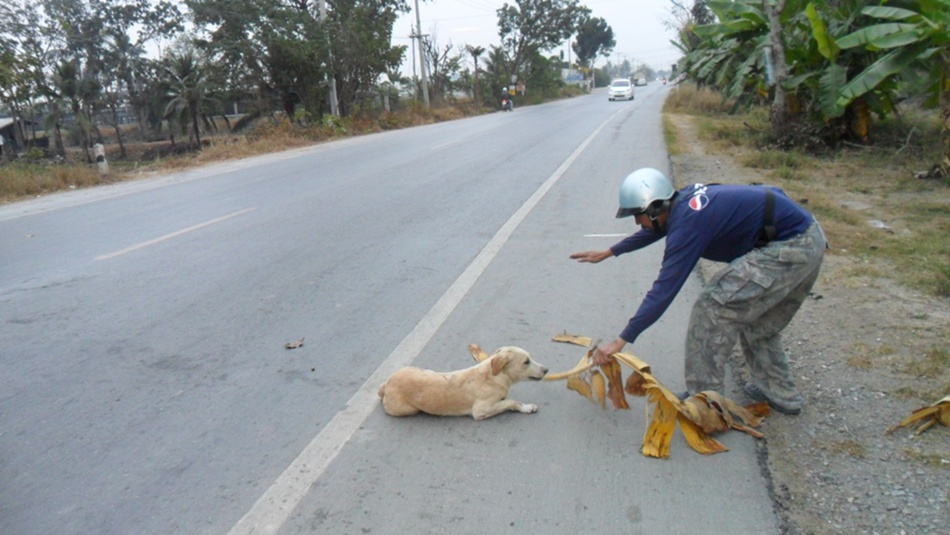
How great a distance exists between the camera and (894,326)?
5285 millimetres

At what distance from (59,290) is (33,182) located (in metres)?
10.1

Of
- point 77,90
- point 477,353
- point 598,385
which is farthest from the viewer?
point 77,90

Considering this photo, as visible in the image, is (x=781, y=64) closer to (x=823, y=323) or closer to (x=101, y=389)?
(x=823, y=323)

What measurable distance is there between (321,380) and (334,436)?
770mm

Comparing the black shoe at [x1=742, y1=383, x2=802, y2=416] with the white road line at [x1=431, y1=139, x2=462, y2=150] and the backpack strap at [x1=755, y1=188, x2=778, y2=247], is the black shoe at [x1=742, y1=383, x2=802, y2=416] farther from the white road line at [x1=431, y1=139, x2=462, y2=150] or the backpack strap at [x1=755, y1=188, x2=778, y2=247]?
the white road line at [x1=431, y1=139, x2=462, y2=150]

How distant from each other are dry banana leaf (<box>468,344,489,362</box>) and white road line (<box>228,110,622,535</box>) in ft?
1.28

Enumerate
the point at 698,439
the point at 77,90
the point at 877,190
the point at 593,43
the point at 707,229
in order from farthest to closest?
1. the point at 593,43
2. the point at 77,90
3. the point at 877,190
4. the point at 698,439
5. the point at 707,229

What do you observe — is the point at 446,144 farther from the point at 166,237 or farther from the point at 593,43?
the point at 593,43

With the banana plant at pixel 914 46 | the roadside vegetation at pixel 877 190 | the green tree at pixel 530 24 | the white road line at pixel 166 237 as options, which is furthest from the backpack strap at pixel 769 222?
the green tree at pixel 530 24

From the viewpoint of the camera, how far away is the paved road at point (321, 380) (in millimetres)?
3328

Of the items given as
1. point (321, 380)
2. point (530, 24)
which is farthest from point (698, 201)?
point (530, 24)

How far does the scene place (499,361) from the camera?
13.6 ft

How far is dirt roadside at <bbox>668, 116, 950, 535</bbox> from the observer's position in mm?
3191

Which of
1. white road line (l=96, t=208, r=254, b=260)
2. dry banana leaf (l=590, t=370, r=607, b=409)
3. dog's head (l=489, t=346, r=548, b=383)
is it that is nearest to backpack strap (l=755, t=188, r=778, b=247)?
dry banana leaf (l=590, t=370, r=607, b=409)
